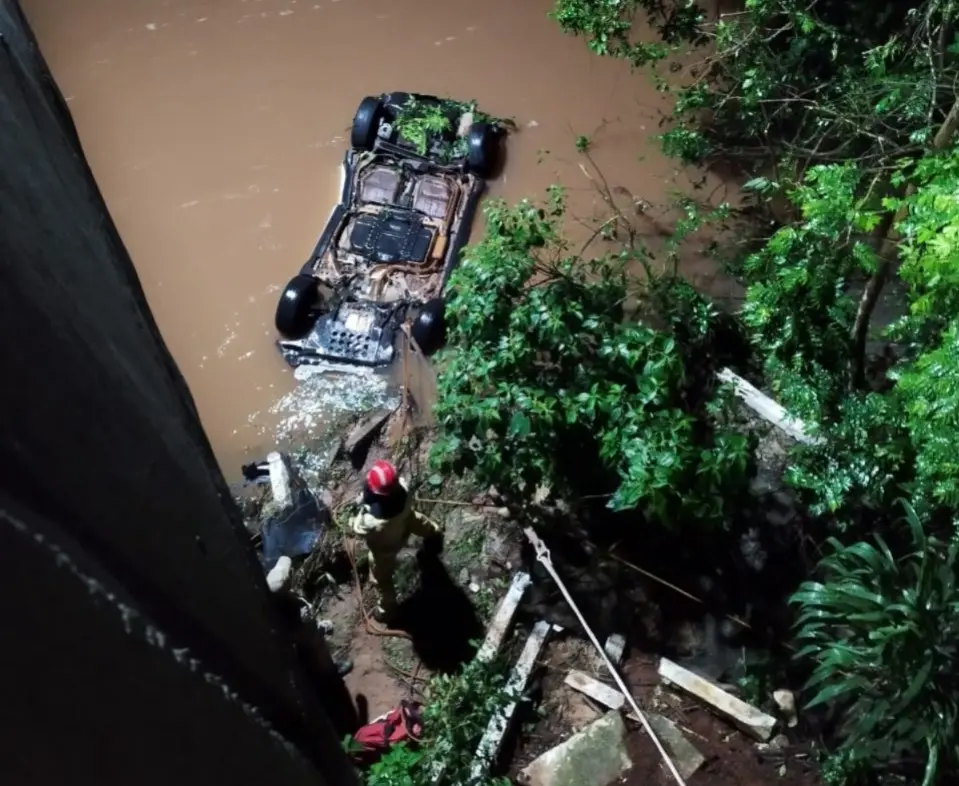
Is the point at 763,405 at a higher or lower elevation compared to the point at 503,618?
higher

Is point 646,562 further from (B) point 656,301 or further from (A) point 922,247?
(A) point 922,247

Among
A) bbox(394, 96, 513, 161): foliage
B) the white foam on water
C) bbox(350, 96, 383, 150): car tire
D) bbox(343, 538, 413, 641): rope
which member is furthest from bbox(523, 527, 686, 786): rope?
bbox(350, 96, 383, 150): car tire

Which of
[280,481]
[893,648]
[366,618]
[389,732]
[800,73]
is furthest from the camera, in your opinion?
[280,481]

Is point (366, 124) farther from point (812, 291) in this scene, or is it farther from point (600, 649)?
point (600, 649)

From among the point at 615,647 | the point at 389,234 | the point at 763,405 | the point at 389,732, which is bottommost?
the point at 389,732

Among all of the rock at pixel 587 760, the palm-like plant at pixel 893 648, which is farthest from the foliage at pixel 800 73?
the rock at pixel 587 760

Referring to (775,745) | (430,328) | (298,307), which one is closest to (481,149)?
(430,328)

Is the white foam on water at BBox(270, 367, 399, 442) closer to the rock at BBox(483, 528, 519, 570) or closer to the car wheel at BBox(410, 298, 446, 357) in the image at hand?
the car wheel at BBox(410, 298, 446, 357)
